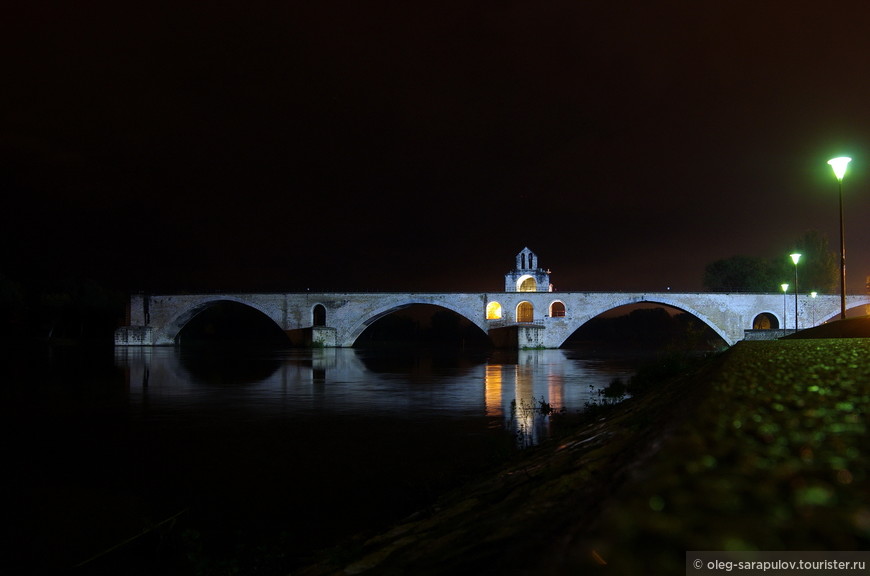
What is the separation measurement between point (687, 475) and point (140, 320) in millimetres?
72325

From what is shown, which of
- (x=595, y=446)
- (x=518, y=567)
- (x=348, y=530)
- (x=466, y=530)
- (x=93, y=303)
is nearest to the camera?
(x=518, y=567)

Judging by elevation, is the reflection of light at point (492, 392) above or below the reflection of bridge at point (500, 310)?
below

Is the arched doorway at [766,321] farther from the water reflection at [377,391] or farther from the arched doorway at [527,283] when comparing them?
the water reflection at [377,391]

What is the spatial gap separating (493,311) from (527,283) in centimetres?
1603

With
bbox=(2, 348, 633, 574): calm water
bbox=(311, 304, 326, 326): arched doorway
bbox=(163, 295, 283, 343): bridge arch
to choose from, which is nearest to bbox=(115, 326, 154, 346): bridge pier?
bbox=(163, 295, 283, 343): bridge arch

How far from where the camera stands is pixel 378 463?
31.6 feet

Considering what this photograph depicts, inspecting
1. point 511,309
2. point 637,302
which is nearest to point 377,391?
point 511,309

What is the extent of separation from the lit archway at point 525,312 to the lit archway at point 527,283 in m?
11.0

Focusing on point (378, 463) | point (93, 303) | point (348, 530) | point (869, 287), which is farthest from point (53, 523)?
point (869, 287)

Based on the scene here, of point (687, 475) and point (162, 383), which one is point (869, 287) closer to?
point (162, 383)

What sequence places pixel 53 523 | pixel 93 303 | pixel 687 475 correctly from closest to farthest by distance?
pixel 687 475 < pixel 53 523 < pixel 93 303

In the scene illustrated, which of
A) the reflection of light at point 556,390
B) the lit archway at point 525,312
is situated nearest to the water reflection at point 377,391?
the reflection of light at point 556,390

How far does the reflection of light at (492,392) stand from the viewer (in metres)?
16.1

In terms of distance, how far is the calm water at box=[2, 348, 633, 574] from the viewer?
6.19 m
